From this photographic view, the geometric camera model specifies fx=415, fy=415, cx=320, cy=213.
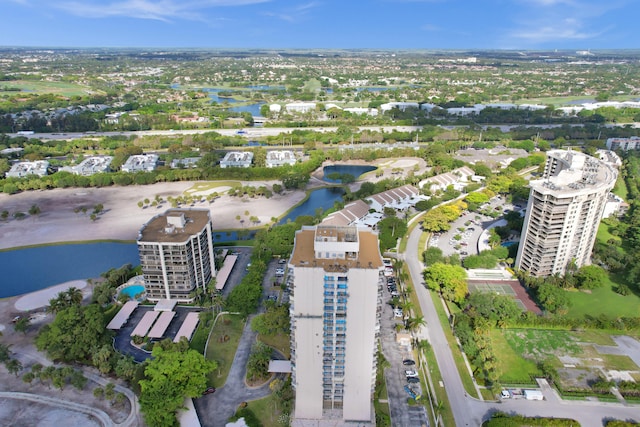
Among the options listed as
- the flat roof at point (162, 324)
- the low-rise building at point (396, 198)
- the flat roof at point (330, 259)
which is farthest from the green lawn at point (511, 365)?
the low-rise building at point (396, 198)

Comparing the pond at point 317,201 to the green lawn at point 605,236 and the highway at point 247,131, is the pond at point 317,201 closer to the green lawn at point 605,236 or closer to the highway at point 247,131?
the highway at point 247,131

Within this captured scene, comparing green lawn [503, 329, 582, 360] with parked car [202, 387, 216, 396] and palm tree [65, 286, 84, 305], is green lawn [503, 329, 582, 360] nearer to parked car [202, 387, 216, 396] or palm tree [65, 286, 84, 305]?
parked car [202, 387, 216, 396]

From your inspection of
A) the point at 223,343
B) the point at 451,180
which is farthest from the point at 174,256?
the point at 451,180

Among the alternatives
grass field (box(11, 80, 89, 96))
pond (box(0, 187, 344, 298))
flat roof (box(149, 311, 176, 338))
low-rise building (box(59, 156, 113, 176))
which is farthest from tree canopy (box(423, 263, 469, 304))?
grass field (box(11, 80, 89, 96))

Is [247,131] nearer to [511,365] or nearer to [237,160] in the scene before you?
[237,160]

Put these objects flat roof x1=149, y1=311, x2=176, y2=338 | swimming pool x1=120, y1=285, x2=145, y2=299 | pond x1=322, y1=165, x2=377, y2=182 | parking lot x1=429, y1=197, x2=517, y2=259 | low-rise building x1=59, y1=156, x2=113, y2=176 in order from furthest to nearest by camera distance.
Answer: pond x1=322, y1=165, x2=377, y2=182
low-rise building x1=59, y1=156, x2=113, y2=176
parking lot x1=429, y1=197, x2=517, y2=259
swimming pool x1=120, y1=285, x2=145, y2=299
flat roof x1=149, y1=311, x2=176, y2=338

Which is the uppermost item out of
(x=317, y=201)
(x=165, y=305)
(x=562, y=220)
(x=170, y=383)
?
(x=562, y=220)
